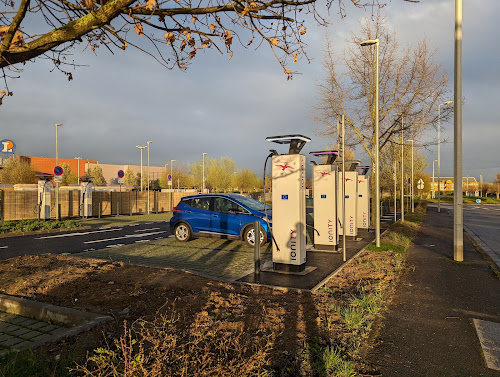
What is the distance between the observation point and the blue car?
35.7 feet

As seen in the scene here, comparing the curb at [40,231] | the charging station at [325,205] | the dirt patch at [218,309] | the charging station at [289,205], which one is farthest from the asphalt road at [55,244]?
the charging station at [289,205]

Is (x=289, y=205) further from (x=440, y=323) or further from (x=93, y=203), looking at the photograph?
(x=93, y=203)

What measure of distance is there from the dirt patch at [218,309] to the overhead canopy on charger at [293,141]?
2708 mm

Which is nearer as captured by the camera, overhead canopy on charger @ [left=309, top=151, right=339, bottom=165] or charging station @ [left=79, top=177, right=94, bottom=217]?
overhead canopy on charger @ [left=309, top=151, right=339, bottom=165]

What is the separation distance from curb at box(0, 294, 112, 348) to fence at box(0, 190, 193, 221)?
17.7 m

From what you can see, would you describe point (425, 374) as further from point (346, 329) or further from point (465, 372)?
point (346, 329)

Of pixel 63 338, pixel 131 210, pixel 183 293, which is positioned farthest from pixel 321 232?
pixel 131 210

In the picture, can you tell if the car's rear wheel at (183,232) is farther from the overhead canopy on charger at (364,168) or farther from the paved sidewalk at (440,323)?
the overhead canopy on charger at (364,168)

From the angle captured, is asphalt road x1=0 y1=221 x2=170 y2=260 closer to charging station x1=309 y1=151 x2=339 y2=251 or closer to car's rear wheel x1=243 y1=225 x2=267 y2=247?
car's rear wheel x1=243 y1=225 x2=267 y2=247

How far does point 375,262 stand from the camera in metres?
8.48

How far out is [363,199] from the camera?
15391 mm

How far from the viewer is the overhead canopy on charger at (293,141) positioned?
7.33 meters

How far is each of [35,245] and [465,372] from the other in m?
12.9

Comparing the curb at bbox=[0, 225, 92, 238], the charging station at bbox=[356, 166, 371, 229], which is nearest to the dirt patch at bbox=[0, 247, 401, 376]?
the charging station at bbox=[356, 166, 371, 229]
